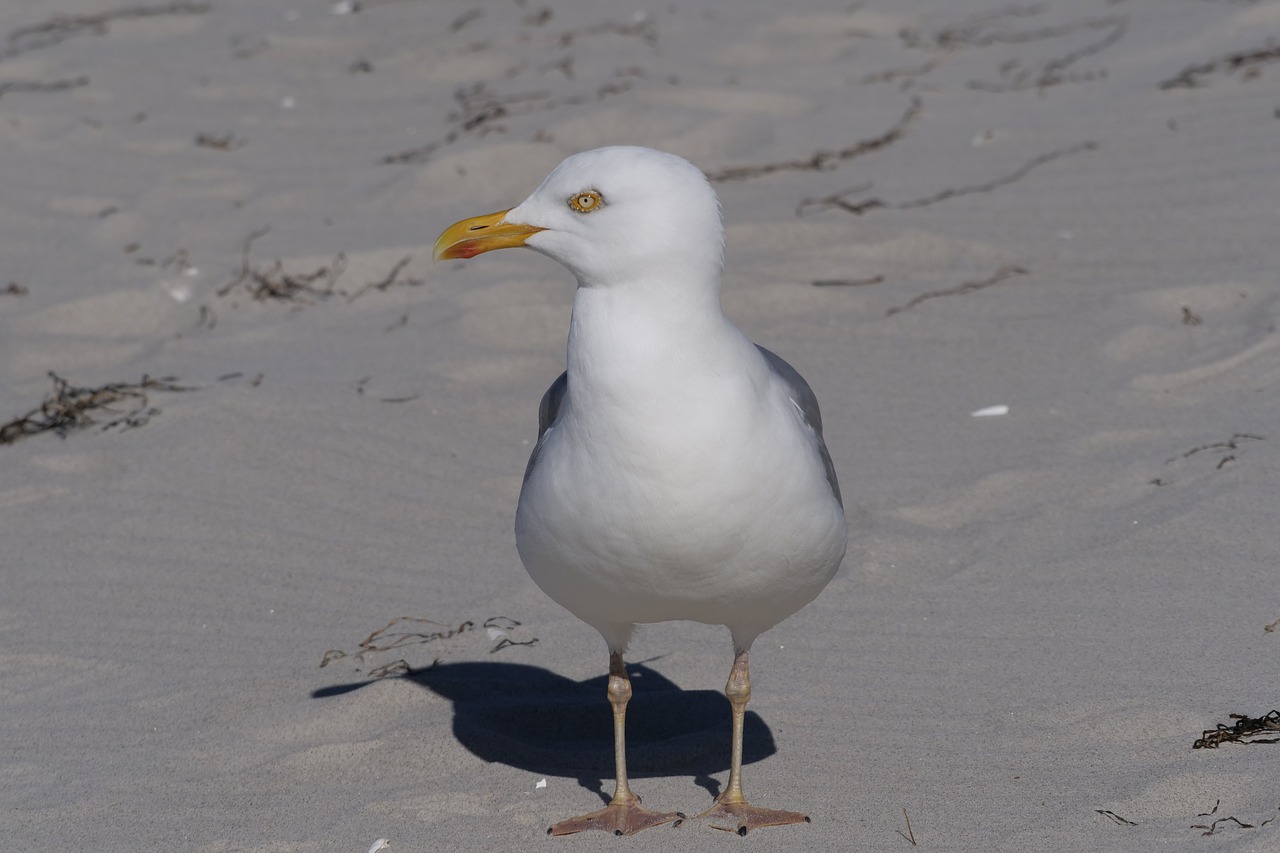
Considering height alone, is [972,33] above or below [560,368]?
above

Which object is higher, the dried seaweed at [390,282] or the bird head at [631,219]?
the bird head at [631,219]

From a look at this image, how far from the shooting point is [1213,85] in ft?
27.0

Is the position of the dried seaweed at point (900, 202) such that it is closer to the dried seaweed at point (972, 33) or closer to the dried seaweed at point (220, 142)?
the dried seaweed at point (972, 33)

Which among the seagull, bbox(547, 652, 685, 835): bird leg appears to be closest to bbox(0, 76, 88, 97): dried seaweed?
the seagull

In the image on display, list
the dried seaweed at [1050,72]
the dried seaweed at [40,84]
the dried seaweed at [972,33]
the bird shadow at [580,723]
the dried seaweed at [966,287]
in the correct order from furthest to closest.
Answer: the dried seaweed at [972,33]
the dried seaweed at [40,84]
the dried seaweed at [1050,72]
the dried seaweed at [966,287]
the bird shadow at [580,723]

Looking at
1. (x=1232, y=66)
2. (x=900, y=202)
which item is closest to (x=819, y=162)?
(x=900, y=202)

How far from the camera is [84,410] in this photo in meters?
5.91

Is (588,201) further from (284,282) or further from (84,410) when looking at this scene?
(284,282)

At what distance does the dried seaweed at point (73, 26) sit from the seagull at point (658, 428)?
840cm

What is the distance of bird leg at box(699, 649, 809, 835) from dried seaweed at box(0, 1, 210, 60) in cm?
850

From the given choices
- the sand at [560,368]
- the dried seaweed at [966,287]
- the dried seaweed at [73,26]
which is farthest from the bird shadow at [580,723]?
the dried seaweed at [73,26]

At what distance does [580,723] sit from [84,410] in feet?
9.01

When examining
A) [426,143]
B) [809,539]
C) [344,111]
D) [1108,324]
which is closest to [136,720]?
[809,539]

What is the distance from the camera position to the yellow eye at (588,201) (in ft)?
10.6
